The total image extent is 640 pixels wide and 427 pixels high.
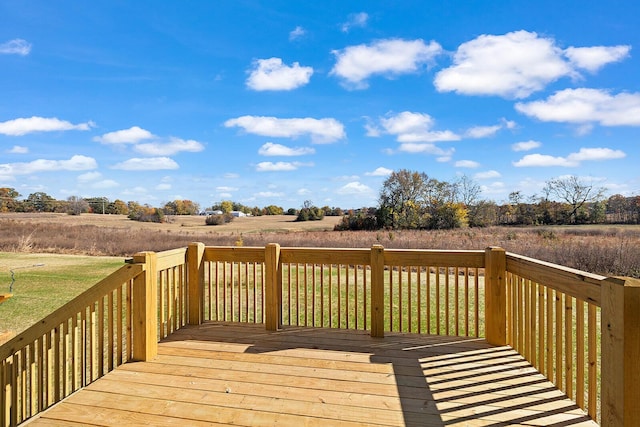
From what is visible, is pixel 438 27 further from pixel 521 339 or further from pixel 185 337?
pixel 185 337

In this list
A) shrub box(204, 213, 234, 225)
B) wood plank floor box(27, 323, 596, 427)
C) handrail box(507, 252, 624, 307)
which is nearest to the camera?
handrail box(507, 252, 624, 307)

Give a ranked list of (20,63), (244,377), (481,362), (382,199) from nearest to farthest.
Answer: (244,377) → (481,362) → (20,63) → (382,199)

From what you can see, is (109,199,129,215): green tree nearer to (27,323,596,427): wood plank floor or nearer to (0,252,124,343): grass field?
(0,252,124,343): grass field

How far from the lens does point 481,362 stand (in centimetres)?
321

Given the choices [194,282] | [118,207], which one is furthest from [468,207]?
[118,207]

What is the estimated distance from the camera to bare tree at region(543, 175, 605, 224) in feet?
70.0

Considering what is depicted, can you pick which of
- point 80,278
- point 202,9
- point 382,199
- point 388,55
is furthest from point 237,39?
point 382,199

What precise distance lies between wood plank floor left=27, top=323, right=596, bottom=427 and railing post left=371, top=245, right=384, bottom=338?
0.18 metres

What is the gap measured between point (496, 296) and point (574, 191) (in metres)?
23.4

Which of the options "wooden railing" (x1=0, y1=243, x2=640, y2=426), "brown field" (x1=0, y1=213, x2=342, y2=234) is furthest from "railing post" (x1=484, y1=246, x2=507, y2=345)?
"brown field" (x1=0, y1=213, x2=342, y2=234)

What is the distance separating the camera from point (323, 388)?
107 inches

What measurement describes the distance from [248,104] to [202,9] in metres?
6.35

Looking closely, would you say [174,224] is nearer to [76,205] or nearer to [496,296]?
[76,205]

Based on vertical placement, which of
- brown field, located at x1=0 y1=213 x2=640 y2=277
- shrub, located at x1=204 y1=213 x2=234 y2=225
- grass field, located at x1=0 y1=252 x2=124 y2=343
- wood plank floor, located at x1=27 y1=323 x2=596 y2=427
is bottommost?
grass field, located at x1=0 y1=252 x2=124 y2=343
